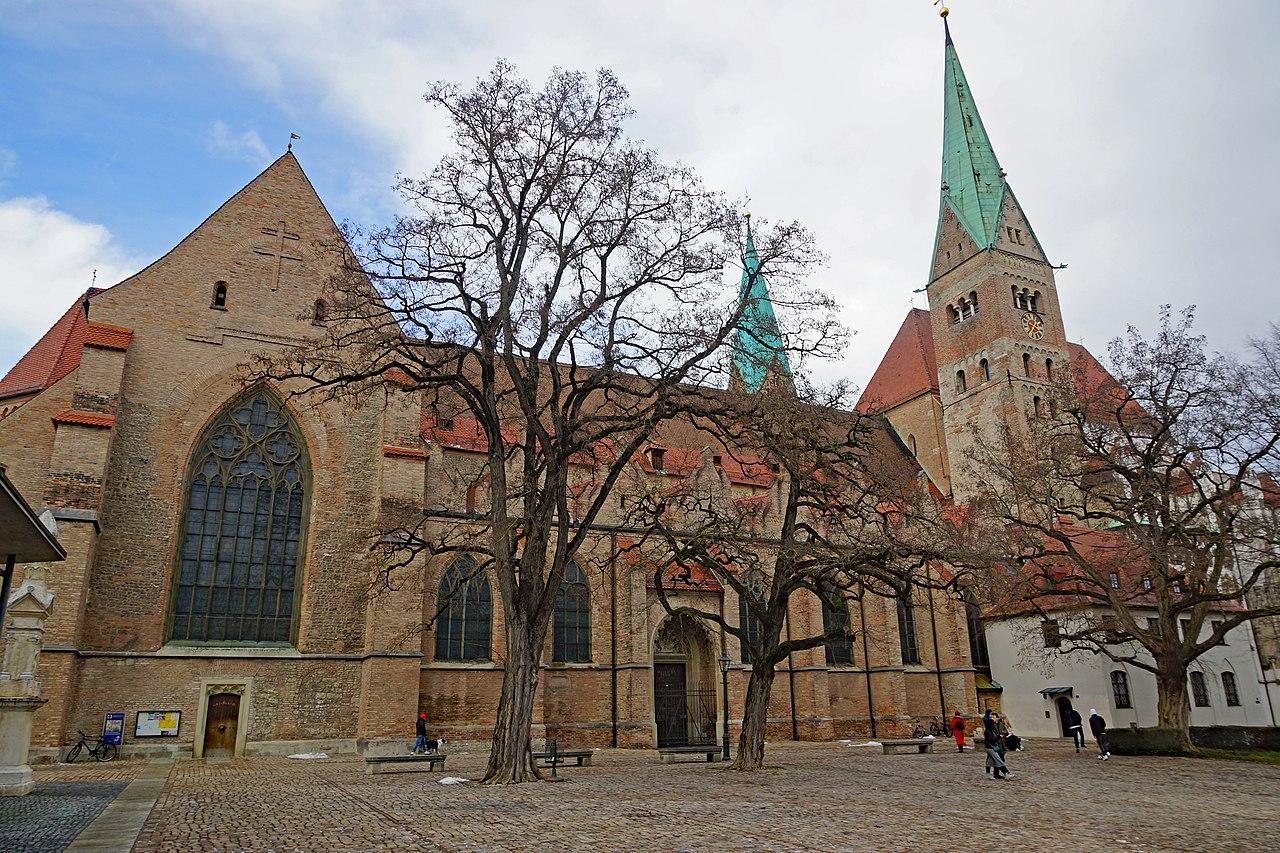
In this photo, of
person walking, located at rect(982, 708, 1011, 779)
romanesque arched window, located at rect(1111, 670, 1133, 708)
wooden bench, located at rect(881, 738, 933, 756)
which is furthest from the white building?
person walking, located at rect(982, 708, 1011, 779)

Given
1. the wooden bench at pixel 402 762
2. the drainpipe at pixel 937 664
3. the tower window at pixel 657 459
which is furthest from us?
the drainpipe at pixel 937 664

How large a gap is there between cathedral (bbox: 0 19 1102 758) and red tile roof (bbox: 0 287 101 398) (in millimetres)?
147

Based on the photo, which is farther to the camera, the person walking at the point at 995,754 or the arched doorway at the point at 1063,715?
the arched doorway at the point at 1063,715

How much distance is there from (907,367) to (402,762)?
137 ft

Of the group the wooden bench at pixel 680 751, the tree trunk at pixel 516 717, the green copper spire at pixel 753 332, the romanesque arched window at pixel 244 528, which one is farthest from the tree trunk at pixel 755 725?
the romanesque arched window at pixel 244 528

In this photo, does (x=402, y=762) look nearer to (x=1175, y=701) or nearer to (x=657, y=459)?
(x=657, y=459)

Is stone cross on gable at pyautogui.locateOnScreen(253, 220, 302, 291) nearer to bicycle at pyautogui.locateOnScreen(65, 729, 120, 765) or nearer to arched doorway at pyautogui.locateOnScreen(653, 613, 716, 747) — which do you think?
bicycle at pyautogui.locateOnScreen(65, 729, 120, 765)

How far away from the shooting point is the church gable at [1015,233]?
48.3 metres

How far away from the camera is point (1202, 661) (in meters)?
37.8

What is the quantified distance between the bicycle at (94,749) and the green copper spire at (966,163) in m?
45.3

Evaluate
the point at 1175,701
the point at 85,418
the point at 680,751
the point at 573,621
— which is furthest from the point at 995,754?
the point at 85,418

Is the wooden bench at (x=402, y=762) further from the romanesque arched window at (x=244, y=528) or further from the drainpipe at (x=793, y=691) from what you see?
the drainpipe at (x=793, y=691)

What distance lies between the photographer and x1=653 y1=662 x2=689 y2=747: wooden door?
30.5 m

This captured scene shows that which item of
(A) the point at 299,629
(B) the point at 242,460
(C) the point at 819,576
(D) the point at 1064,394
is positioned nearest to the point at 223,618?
(A) the point at 299,629
